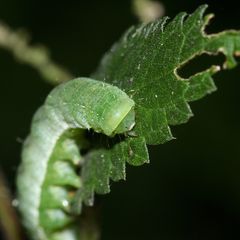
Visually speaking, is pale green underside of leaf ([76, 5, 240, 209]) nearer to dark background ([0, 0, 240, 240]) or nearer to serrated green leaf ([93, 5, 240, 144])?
serrated green leaf ([93, 5, 240, 144])

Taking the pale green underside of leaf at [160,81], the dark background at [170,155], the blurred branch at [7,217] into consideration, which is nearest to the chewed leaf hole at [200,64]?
the dark background at [170,155]

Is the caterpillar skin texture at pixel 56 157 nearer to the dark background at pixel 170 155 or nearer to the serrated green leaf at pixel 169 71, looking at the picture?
the serrated green leaf at pixel 169 71

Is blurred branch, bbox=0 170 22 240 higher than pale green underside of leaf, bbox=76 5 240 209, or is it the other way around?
blurred branch, bbox=0 170 22 240

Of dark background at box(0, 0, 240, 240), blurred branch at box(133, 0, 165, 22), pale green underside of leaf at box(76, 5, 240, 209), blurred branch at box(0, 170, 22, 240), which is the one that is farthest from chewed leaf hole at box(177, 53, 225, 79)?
pale green underside of leaf at box(76, 5, 240, 209)

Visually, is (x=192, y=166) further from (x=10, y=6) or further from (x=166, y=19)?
(x=166, y=19)

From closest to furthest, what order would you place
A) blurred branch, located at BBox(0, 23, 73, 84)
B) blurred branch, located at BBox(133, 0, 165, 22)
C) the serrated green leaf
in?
1. the serrated green leaf
2. blurred branch, located at BBox(133, 0, 165, 22)
3. blurred branch, located at BBox(0, 23, 73, 84)

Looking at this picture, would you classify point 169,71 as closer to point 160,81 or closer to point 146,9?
point 160,81
